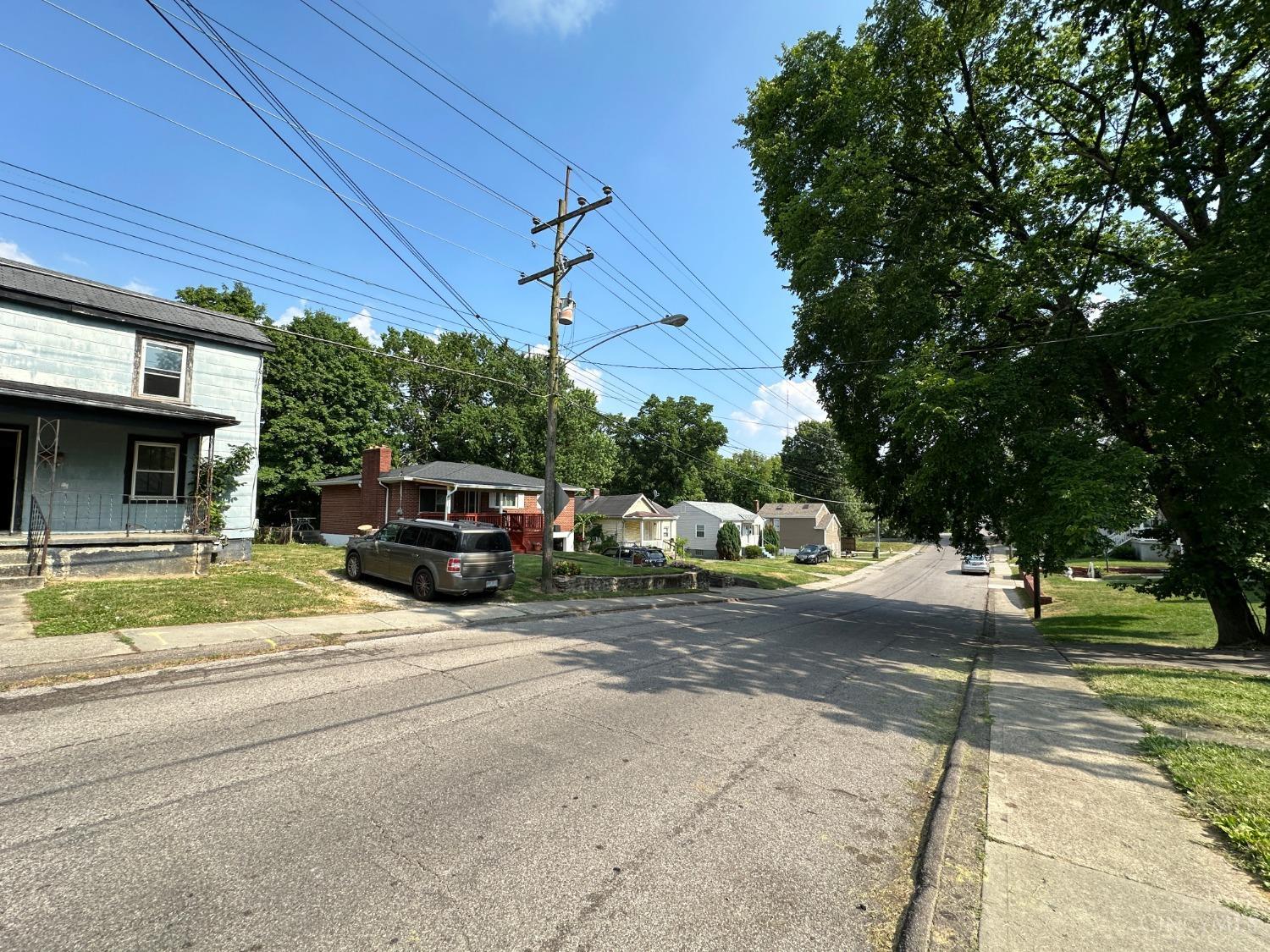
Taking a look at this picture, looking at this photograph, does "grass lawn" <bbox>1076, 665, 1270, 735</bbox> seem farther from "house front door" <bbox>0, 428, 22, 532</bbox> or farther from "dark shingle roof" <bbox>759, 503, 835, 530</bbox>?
"dark shingle roof" <bbox>759, 503, 835, 530</bbox>

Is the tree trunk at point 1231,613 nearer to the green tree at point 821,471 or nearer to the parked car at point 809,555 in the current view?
the parked car at point 809,555

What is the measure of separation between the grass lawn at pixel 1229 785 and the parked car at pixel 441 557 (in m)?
11.7

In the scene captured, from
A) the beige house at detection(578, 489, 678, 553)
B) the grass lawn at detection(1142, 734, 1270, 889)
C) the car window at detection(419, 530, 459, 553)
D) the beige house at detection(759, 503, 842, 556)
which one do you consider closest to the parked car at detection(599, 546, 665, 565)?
the beige house at detection(578, 489, 678, 553)

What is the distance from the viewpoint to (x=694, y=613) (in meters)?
15.8

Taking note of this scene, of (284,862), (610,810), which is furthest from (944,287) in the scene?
(284,862)

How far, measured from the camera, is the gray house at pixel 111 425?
12703 mm

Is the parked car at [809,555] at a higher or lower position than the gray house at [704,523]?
lower

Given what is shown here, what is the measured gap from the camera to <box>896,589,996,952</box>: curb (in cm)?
275

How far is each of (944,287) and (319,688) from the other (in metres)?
15.9

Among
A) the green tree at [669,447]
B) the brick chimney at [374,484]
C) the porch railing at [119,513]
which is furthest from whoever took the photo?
the green tree at [669,447]

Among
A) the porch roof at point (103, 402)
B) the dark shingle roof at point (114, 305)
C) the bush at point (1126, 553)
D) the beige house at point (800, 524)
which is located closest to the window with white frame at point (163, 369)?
the porch roof at point (103, 402)

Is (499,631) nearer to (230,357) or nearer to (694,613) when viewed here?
(694,613)

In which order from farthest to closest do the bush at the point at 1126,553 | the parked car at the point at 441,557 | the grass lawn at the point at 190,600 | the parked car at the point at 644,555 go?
the bush at the point at 1126,553 < the parked car at the point at 644,555 < the parked car at the point at 441,557 < the grass lawn at the point at 190,600

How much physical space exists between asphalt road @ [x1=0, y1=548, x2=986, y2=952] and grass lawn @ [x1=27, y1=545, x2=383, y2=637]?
3279 millimetres
